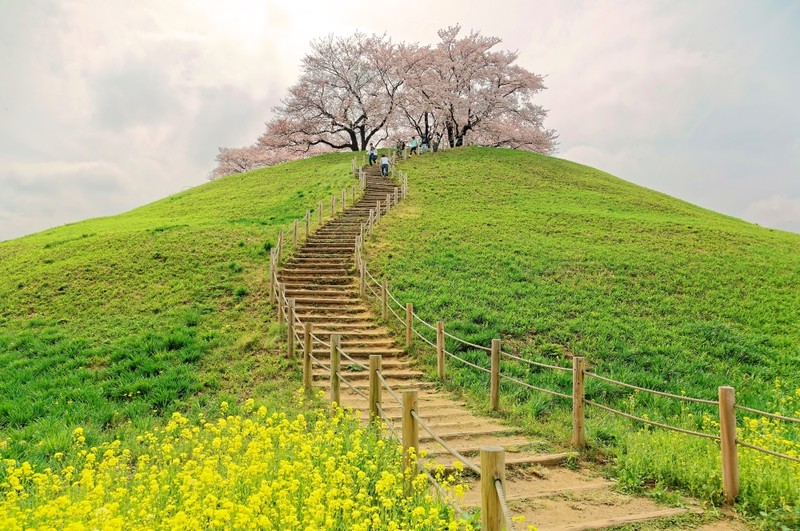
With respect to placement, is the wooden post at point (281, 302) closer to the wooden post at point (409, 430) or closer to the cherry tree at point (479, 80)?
the wooden post at point (409, 430)

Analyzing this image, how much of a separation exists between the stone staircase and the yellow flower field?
2.77ft

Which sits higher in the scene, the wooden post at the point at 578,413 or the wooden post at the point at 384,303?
the wooden post at the point at 384,303

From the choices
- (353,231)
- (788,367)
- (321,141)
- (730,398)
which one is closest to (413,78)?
(321,141)

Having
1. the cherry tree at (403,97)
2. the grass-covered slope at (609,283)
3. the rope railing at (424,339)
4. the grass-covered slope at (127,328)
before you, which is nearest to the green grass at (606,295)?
the grass-covered slope at (609,283)

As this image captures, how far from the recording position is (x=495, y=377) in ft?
28.4

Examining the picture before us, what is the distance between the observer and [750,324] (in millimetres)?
13000

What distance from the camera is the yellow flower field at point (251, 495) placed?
3.78 meters

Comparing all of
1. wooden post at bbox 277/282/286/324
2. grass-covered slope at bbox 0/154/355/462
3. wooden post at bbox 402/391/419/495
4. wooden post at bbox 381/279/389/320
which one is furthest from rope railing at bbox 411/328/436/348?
wooden post at bbox 402/391/419/495

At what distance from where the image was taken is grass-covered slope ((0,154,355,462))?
8477mm

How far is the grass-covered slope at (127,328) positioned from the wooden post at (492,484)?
6.22 meters

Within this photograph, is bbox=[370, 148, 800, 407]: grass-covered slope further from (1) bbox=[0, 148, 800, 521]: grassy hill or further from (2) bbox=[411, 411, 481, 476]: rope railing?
(2) bbox=[411, 411, 481, 476]: rope railing

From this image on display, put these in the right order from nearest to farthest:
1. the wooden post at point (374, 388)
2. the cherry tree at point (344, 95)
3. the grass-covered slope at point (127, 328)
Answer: the wooden post at point (374, 388) → the grass-covered slope at point (127, 328) → the cherry tree at point (344, 95)

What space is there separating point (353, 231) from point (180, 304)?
8.09 meters

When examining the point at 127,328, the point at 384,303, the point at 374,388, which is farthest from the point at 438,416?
the point at 127,328
